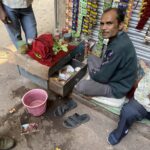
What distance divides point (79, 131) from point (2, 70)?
5.14ft

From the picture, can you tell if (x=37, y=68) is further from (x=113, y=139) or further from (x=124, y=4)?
(x=124, y=4)

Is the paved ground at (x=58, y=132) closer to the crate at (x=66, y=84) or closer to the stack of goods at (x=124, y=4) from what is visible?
the crate at (x=66, y=84)

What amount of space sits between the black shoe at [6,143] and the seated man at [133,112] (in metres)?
1.00

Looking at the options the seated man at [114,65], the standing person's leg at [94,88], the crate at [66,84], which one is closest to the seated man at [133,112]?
the seated man at [114,65]

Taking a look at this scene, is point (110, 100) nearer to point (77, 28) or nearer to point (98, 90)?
point (98, 90)

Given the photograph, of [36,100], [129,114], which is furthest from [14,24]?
[129,114]

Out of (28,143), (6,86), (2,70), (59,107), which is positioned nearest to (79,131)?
(59,107)

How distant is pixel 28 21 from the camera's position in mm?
2473

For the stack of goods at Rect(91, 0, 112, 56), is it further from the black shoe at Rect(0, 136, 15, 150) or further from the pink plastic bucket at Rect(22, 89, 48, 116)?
the black shoe at Rect(0, 136, 15, 150)

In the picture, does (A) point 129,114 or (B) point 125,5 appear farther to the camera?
(B) point 125,5

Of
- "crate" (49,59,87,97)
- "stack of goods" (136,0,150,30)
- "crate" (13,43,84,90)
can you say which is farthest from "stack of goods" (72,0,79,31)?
"stack of goods" (136,0,150,30)

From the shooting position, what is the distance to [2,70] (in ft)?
9.11

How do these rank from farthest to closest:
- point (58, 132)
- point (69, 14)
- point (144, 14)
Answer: point (69, 14) → point (144, 14) → point (58, 132)

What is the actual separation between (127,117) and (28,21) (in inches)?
69.8
